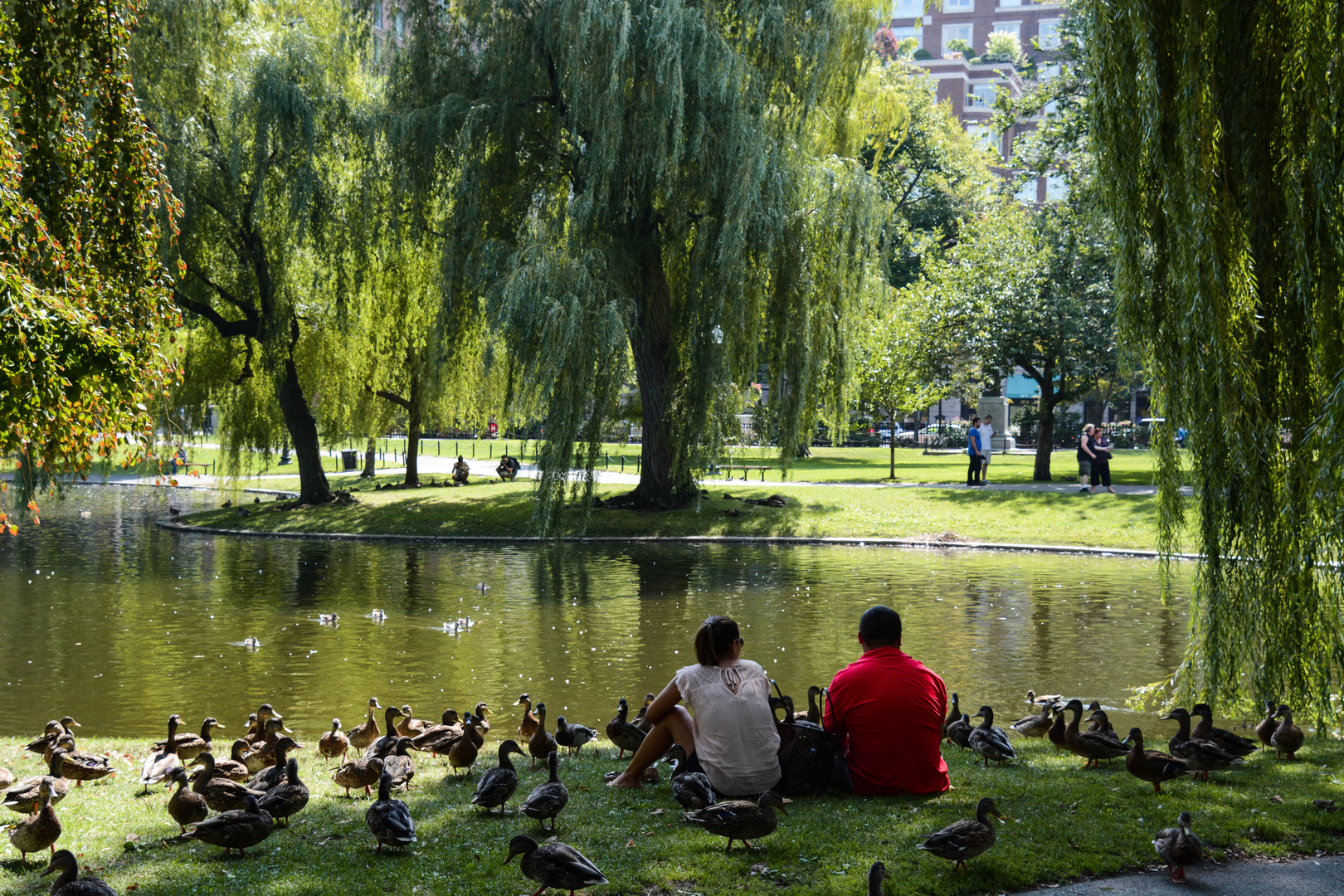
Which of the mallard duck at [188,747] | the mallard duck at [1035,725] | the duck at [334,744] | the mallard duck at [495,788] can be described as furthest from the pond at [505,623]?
the mallard duck at [495,788]

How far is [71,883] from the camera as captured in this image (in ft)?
16.3

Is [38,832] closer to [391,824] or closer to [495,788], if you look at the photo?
[391,824]

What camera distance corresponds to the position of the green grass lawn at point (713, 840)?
550 cm

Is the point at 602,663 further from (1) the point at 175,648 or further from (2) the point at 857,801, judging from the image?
(2) the point at 857,801

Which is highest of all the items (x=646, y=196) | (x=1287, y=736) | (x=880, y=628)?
(x=646, y=196)

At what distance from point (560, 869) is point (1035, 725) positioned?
5781 millimetres

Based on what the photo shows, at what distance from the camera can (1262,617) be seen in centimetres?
859

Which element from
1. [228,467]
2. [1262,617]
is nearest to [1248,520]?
[1262,617]

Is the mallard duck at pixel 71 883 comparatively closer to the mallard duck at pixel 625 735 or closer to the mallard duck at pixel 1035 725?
the mallard duck at pixel 625 735

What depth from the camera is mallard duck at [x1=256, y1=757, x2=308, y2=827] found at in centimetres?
645

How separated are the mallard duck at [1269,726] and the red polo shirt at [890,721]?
307cm

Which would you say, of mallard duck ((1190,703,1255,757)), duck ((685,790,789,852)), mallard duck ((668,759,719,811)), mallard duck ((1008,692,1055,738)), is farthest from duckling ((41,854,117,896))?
mallard duck ((1008,692,1055,738))

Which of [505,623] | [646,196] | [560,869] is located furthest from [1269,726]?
[646,196]

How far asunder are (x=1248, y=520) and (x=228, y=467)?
25592 millimetres
